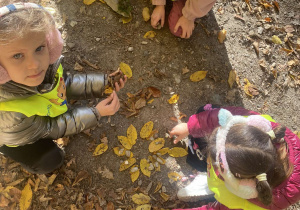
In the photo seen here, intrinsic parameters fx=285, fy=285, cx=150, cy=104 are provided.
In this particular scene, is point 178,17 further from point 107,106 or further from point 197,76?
point 107,106

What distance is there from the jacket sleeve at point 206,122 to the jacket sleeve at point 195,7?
75cm

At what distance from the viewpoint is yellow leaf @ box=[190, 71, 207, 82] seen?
2148mm

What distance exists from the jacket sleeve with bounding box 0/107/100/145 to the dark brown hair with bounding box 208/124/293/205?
2.57 feet

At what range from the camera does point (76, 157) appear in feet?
6.37

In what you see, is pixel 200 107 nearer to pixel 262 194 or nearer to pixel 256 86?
pixel 256 86

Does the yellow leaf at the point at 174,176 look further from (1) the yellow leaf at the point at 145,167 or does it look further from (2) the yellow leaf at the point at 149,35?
(2) the yellow leaf at the point at 149,35

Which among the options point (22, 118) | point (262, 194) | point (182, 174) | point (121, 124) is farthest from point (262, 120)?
point (22, 118)

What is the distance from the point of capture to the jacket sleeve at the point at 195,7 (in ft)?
6.37

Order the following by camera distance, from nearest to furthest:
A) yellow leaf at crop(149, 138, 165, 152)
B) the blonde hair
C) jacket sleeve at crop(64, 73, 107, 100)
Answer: the blonde hair < jacket sleeve at crop(64, 73, 107, 100) < yellow leaf at crop(149, 138, 165, 152)

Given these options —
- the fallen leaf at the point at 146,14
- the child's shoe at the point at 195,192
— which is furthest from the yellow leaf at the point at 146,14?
the child's shoe at the point at 195,192

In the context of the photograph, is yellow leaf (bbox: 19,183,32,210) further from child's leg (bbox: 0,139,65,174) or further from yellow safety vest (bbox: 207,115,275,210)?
yellow safety vest (bbox: 207,115,275,210)

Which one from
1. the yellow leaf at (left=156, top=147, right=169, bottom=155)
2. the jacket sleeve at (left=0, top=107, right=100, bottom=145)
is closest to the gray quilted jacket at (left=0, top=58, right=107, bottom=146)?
the jacket sleeve at (left=0, top=107, right=100, bottom=145)

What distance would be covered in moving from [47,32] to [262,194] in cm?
118

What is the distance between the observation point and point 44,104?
146cm
